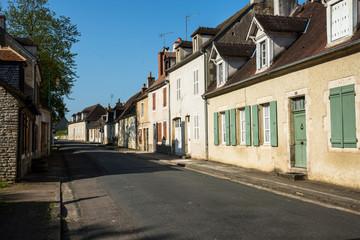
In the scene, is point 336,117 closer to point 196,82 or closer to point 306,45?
point 306,45

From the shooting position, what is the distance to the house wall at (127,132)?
38.5m

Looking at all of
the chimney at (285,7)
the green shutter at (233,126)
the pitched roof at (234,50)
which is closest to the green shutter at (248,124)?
the green shutter at (233,126)

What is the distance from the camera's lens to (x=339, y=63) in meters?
9.65

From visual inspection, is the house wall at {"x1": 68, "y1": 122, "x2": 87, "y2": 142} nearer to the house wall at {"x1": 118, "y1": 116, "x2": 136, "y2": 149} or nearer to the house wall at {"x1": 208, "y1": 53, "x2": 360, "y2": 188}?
the house wall at {"x1": 118, "y1": 116, "x2": 136, "y2": 149}

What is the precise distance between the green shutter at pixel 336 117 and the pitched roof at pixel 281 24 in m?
4.41

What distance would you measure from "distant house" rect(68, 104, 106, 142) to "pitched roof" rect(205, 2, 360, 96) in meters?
69.0

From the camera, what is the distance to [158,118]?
2889 cm

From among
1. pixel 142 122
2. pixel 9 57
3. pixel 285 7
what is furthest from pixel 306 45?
pixel 142 122

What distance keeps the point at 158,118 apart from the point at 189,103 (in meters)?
7.54

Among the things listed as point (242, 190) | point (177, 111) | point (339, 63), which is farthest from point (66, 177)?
point (177, 111)

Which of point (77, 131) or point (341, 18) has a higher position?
point (341, 18)

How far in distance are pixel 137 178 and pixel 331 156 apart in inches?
248

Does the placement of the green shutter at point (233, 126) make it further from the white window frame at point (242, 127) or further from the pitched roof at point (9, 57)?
the pitched roof at point (9, 57)

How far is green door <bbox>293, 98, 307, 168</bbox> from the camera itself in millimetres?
11508
